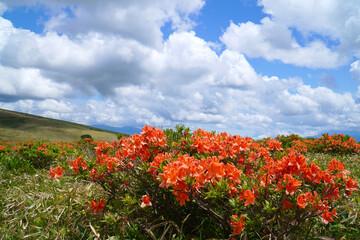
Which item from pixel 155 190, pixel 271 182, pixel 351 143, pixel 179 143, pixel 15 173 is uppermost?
pixel 351 143

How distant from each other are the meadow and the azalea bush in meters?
0.01

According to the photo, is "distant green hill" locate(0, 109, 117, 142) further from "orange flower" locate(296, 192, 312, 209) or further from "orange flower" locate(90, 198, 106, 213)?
"orange flower" locate(296, 192, 312, 209)

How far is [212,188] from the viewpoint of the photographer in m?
2.32

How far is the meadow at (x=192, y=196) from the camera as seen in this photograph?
238 centimetres

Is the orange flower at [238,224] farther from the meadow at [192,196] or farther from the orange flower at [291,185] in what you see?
the orange flower at [291,185]

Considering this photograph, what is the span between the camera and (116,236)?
3211mm

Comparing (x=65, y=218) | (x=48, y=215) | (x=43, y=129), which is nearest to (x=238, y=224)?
(x=65, y=218)

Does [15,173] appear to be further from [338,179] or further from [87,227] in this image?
[338,179]

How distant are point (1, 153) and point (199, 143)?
8582mm

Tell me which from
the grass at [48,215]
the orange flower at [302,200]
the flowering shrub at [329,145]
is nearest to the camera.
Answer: the orange flower at [302,200]

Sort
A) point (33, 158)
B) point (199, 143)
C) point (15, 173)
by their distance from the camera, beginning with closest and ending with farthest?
1. point (199, 143)
2. point (15, 173)
3. point (33, 158)

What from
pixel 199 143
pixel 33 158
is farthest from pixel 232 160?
pixel 33 158

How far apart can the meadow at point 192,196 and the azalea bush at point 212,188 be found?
0.04ft

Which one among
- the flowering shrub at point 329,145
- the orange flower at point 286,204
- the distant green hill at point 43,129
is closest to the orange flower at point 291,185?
the orange flower at point 286,204
